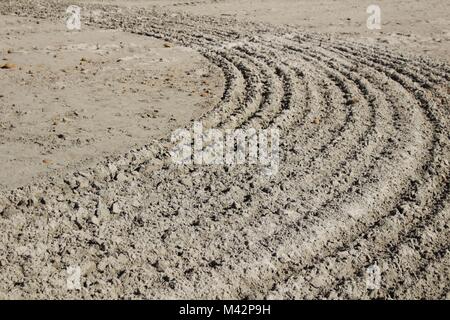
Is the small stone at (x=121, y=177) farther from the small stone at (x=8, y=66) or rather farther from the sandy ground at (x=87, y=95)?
the small stone at (x=8, y=66)

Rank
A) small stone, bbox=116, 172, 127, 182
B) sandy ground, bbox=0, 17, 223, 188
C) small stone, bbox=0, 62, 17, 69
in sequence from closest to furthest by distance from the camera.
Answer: small stone, bbox=116, 172, 127, 182, sandy ground, bbox=0, 17, 223, 188, small stone, bbox=0, 62, 17, 69

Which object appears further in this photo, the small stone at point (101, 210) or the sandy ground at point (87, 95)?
the sandy ground at point (87, 95)

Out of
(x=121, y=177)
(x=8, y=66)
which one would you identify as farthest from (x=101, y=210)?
(x=8, y=66)

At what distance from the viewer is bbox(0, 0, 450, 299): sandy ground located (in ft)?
11.8

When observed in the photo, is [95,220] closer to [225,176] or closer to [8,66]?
[225,176]

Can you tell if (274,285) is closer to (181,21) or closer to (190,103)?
(190,103)

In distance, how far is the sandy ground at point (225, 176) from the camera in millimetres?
3590

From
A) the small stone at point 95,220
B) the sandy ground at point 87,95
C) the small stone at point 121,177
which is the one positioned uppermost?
the sandy ground at point 87,95

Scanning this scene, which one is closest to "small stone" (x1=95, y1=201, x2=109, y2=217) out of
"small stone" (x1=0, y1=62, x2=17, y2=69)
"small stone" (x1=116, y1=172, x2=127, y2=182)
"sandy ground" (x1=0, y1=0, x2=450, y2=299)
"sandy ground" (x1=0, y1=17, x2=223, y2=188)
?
"sandy ground" (x1=0, y1=0, x2=450, y2=299)

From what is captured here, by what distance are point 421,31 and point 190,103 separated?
6.70 m

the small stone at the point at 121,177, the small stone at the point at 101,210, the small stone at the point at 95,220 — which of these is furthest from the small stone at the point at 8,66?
the small stone at the point at 95,220

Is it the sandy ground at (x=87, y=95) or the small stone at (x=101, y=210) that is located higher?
the sandy ground at (x=87, y=95)

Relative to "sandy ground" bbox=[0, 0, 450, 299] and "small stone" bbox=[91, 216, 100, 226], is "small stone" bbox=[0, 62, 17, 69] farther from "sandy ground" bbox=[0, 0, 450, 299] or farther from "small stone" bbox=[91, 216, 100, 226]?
"small stone" bbox=[91, 216, 100, 226]

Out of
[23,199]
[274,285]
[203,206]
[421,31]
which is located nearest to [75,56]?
[23,199]
